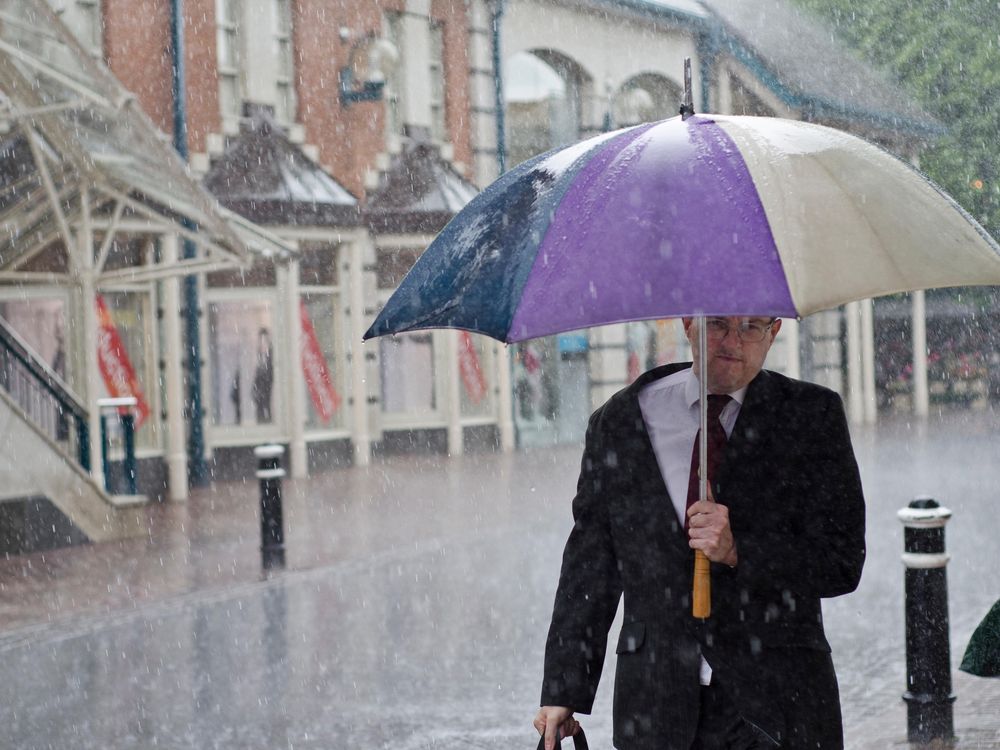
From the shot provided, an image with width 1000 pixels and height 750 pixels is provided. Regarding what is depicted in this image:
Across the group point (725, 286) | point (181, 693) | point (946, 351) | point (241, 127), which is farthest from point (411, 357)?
point (725, 286)

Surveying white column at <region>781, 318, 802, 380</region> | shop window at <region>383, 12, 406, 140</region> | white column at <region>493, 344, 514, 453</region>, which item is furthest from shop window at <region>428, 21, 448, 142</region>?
white column at <region>781, 318, 802, 380</region>

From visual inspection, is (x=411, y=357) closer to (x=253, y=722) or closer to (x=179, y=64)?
(x=179, y=64)

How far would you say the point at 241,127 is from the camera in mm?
19297

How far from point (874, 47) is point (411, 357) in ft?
63.7

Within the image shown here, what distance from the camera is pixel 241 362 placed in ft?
65.4

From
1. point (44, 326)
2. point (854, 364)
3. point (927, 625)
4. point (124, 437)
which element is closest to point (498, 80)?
point (44, 326)

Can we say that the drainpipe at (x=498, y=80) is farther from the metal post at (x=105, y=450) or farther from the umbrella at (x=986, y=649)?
the umbrella at (x=986, y=649)

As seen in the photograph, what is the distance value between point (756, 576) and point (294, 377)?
17.2 meters

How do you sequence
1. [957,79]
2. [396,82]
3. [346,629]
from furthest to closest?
1. [957,79]
2. [396,82]
3. [346,629]

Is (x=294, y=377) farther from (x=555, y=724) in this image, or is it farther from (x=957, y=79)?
(x=957, y=79)

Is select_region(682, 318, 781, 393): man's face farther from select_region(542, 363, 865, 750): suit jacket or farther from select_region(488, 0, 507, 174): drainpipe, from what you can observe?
select_region(488, 0, 507, 174): drainpipe

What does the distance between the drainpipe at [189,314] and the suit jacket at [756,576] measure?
15930 millimetres

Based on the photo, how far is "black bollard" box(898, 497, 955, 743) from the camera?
5.90 m

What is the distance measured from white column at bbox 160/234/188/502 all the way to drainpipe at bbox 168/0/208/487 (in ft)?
1.51
